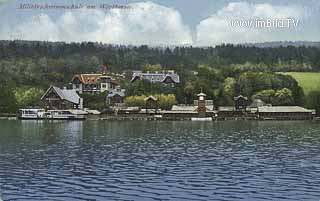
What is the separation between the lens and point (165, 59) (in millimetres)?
22938

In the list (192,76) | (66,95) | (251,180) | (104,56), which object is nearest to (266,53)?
(192,76)

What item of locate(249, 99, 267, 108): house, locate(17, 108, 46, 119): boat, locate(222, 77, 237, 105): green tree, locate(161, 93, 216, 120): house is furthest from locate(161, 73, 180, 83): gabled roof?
locate(17, 108, 46, 119): boat

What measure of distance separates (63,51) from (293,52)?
8302 mm

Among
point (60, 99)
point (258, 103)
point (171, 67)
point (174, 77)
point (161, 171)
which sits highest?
point (171, 67)

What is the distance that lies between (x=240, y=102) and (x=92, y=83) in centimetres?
651

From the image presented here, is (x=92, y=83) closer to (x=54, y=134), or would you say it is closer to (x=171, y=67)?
(x=171, y=67)

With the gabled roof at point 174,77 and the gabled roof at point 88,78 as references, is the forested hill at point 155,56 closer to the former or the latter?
the gabled roof at point 88,78

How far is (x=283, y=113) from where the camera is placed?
22016 millimetres

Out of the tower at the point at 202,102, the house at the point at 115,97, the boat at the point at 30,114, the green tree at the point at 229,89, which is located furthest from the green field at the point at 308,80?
the boat at the point at 30,114

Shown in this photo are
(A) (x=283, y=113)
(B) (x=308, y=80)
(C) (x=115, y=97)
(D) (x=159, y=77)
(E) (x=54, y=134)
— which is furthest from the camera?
(C) (x=115, y=97)

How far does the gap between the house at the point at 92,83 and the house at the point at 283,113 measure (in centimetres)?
638

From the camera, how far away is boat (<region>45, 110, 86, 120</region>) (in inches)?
949

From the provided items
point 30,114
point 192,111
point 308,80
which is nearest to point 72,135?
point 192,111

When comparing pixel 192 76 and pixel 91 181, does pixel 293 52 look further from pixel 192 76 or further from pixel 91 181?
pixel 91 181
